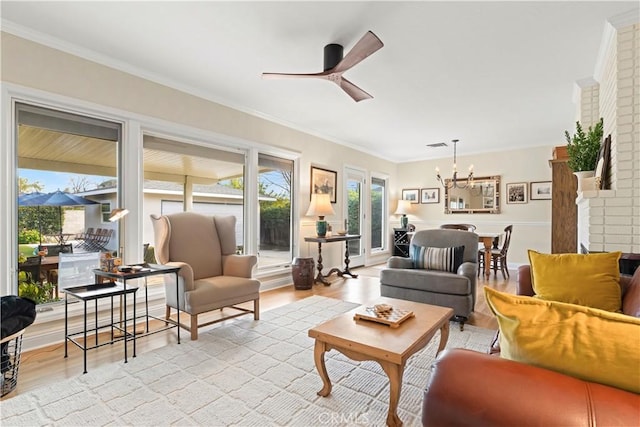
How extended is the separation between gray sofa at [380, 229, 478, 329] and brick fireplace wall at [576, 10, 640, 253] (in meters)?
1.02

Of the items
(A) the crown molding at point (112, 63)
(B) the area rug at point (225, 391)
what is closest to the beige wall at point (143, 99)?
(A) the crown molding at point (112, 63)

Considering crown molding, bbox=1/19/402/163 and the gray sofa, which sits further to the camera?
the gray sofa

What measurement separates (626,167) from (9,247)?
15.9 ft

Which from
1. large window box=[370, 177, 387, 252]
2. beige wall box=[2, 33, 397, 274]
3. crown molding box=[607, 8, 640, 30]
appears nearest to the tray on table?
beige wall box=[2, 33, 397, 274]

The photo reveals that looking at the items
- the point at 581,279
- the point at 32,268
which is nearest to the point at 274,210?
the point at 32,268

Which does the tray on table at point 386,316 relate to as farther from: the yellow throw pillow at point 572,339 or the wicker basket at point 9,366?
the wicker basket at point 9,366

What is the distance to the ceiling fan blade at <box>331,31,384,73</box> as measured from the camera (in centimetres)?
212

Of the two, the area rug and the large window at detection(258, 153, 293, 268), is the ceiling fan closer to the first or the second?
the large window at detection(258, 153, 293, 268)

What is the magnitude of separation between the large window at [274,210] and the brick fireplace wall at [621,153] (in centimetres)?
367

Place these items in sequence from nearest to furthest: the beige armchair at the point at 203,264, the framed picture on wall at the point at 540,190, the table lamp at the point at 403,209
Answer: the beige armchair at the point at 203,264
the framed picture on wall at the point at 540,190
the table lamp at the point at 403,209

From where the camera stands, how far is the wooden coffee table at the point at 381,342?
5.07 ft

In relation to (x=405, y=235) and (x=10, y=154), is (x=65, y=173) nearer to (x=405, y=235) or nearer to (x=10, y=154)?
(x=10, y=154)

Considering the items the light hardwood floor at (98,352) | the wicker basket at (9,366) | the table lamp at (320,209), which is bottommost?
the light hardwood floor at (98,352)

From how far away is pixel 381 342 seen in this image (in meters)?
1.65
